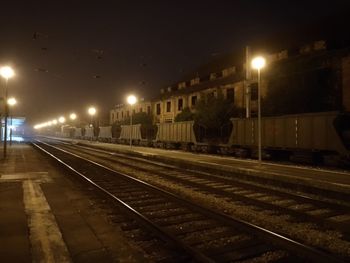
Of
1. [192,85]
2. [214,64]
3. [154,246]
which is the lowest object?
[154,246]

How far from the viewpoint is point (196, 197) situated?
11430 mm

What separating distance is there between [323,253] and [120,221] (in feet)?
14.9

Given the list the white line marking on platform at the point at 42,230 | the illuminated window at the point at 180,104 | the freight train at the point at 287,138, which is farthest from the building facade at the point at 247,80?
the white line marking on platform at the point at 42,230

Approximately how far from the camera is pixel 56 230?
7.52 metres

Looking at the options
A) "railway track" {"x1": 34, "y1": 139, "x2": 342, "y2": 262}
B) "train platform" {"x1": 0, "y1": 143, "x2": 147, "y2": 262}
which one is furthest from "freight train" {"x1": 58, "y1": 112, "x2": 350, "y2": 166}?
"train platform" {"x1": 0, "y1": 143, "x2": 147, "y2": 262}

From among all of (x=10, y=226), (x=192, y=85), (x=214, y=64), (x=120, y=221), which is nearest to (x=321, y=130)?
(x=120, y=221)

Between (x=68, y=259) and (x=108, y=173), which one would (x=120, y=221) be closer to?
(x=68, y=259)

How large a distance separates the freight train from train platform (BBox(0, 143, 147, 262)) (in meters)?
13.6

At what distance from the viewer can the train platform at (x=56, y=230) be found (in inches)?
237

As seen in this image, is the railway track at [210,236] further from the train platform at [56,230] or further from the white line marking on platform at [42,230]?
the white line marking on platform at [42,230]

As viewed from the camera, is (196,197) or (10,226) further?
(196,197)

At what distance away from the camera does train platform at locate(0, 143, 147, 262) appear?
603 centimetres

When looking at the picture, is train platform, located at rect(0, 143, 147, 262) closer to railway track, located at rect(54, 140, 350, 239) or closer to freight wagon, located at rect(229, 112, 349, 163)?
railway track, located at rect(54, 140, 350, 239)

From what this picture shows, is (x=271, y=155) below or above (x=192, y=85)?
below
